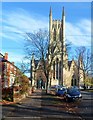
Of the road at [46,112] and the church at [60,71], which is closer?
the road at [46,112]

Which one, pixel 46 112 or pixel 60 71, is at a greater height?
pixel 60 71

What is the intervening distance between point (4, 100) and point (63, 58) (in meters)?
36.2

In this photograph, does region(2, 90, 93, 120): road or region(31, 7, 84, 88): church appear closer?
region(2, 90, 93, 120): road

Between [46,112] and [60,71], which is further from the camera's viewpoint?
[60,71]

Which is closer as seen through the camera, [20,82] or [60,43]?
[20,82]

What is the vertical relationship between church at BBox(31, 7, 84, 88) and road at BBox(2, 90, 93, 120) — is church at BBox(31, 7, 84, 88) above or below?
above

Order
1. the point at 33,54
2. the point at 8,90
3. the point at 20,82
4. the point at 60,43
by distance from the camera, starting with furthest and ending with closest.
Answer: the point at 60,43, the point at 33,54, the point at 20,82, the point at 8,90

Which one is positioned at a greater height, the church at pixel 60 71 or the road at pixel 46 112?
the church at pixel 60 71

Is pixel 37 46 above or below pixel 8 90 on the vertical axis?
above

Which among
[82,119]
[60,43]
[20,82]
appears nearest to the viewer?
[82,119]

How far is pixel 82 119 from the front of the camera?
59.6 ft

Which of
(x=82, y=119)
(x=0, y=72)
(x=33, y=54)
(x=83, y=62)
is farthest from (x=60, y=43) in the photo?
(x=82, y=119)

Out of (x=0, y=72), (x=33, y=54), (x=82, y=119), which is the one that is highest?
(x=33, y=54)

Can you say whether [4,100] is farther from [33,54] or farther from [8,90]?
[33,54]
